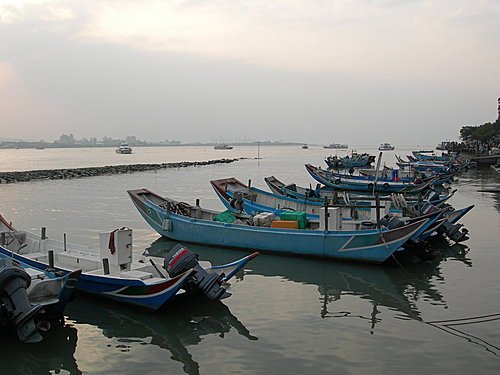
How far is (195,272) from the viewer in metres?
10.5

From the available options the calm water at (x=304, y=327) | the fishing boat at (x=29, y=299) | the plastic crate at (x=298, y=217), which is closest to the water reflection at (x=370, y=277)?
the calm water at (x=304, y=327)

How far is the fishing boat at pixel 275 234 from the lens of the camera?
1429cm

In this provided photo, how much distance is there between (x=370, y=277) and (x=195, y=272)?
17.8 ft

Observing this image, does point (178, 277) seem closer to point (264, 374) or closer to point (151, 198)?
point (264, 374)

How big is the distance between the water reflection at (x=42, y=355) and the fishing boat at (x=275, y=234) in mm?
7501

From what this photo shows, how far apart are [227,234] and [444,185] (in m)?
27.2

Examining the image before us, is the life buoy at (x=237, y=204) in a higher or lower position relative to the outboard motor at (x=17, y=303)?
higher

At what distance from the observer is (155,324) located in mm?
10203

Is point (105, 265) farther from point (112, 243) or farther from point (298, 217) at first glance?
point (298, 217)

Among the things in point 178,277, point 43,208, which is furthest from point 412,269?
point 43,208

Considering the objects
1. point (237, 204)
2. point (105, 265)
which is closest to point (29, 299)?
point (105, 265)

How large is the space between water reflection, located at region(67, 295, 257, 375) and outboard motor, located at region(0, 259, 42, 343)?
150 cm

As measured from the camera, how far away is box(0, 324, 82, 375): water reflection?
27.6 ft

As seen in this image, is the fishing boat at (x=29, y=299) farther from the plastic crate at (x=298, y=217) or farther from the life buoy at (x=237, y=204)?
the life buoy at (x=237, y=204)
